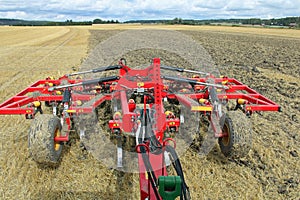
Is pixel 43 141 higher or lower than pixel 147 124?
lower

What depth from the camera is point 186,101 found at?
4754mm

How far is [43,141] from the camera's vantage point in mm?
3580

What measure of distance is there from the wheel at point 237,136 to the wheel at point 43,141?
2397 mm

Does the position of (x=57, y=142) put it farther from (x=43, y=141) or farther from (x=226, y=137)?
(x=226, y=137)

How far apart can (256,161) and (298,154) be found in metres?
0.82

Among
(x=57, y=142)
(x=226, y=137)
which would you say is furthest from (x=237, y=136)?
(x=57, y=142)

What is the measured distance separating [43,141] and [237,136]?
8.39 feet

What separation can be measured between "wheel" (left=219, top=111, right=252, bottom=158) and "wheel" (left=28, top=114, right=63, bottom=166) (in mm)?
2397

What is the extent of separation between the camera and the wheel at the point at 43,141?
358 centimetres

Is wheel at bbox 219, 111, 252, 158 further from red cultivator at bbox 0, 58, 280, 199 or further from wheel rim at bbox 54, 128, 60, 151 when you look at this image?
wheel rim at bbox 54, 128, 60, 151

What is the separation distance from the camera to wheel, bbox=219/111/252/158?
3.87 metres

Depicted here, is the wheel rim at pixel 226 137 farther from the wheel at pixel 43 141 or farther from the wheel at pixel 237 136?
the wheel at pixel 43 141

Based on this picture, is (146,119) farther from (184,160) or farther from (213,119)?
(213,119)

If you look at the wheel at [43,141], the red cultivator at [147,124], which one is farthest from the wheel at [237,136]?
the wheel at [43,141]
